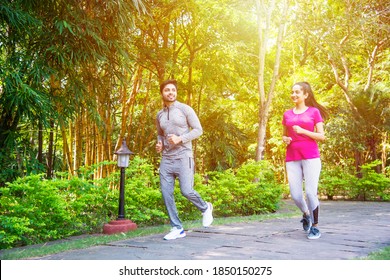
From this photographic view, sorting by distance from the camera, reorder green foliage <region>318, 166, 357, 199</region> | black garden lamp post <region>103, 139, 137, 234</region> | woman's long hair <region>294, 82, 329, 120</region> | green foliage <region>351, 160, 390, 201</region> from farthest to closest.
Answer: green foliage <region>318, 166, 357, 199</region> → green foliage <region>351, 160, 390, 201</region> → black garden lamp post <region>103, 139, 137, 234</region> → woman's long hair <region>294, 82, 329, 120</region>

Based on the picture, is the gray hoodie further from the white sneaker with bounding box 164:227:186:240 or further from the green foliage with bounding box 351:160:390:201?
the green foliage with bounding box 351:160:390:201

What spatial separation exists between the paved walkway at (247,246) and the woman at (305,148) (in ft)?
1.04

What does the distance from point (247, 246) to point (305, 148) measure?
0.95 meters

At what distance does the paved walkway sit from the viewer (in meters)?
3.10

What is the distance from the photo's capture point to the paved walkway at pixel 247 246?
10.2ft

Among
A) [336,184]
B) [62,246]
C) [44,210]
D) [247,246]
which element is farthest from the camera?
[336,184]

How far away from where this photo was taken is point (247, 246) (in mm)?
3477

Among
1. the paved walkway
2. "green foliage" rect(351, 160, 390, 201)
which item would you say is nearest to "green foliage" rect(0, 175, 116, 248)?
the paved walkway

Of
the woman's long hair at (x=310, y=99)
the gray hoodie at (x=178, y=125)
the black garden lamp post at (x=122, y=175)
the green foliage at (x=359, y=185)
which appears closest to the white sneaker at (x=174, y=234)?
the gray hoodie at (x=178, y=125)

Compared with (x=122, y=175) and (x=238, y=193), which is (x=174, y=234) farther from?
(x=238, y=193)

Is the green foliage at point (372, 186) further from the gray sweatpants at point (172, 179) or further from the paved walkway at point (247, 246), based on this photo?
the gray sweatpants at point (172, 179)

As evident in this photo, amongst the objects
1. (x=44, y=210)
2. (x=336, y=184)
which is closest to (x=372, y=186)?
(x=336, y=184)
